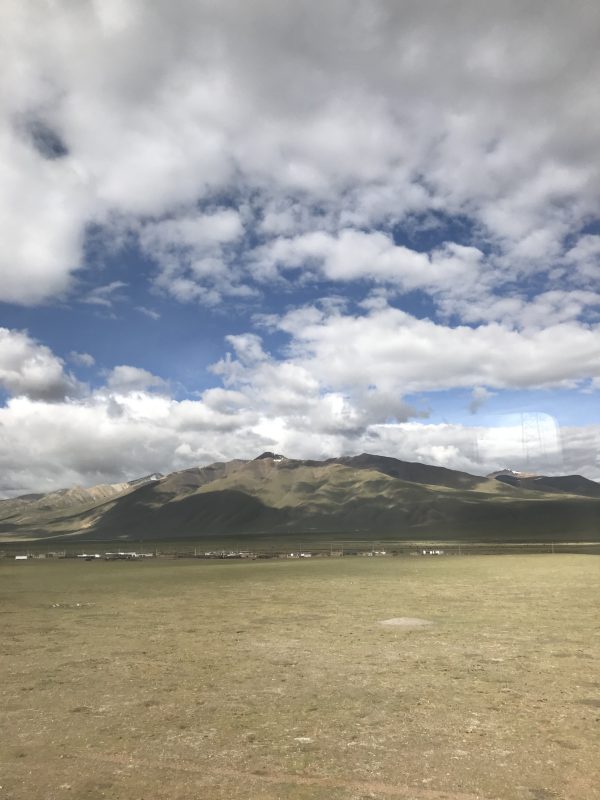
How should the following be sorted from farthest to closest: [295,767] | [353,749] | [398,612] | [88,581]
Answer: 1. [88,581]
2. [398,612]
3. [353,749]
4. [295,767]

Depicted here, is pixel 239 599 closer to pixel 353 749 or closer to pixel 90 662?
pixel 90 662

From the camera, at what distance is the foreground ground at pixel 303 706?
29.0 ft

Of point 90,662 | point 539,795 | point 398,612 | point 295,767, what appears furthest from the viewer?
point 398,612

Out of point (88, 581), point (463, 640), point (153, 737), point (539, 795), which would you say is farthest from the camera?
point (88, 581)

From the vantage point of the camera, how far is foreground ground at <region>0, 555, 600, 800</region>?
8828 mm

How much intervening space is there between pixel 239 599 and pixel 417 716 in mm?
24659

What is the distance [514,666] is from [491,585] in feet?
90.0

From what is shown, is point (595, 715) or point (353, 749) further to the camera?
point (595, 715)

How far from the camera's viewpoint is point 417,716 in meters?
11.8

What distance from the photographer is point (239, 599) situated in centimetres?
3500

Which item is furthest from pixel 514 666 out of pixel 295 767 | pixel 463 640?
pixel 295 767

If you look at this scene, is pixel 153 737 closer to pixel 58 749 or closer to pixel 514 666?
pixel 58 749

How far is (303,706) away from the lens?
12.6 meters

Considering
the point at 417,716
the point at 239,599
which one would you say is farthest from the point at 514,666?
the point at 239,599
